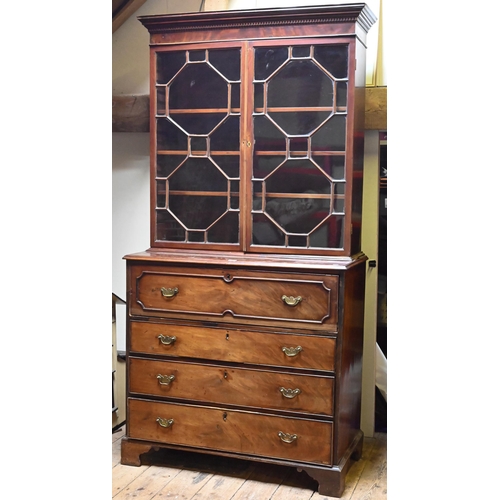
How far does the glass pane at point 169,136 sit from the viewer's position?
114 inches

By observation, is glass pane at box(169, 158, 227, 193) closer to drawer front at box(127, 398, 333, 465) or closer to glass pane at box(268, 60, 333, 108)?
glass pane at box(268, 60, 333, 108)

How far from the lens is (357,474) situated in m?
2.76

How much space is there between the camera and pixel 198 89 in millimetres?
2854

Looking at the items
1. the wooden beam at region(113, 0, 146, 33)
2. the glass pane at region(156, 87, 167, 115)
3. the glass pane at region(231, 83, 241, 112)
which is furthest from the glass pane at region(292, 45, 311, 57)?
the wooden beam at region(113, 0, 146, 33)

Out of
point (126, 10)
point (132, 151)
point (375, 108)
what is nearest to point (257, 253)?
point (375, 108)

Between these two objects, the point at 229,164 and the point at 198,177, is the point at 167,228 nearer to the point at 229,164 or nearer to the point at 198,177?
the point at 198,177

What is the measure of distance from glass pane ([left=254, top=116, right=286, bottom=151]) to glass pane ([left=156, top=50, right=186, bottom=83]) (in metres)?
0.45

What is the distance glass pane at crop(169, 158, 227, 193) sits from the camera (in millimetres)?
2854

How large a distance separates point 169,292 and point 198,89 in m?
0.91
